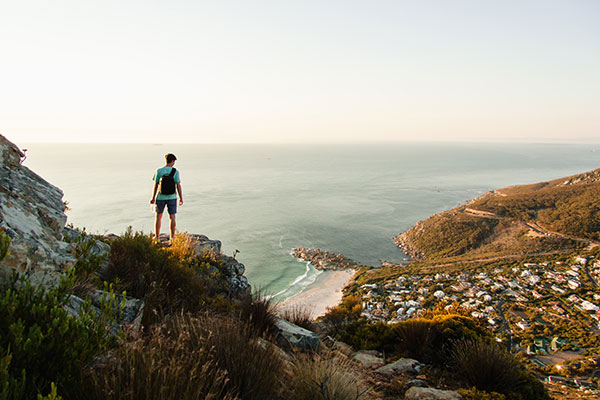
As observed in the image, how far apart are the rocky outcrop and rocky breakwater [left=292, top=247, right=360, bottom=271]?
45.3 m

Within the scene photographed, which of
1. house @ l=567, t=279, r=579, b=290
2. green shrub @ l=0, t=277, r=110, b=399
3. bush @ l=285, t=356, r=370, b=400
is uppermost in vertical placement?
green shrub @ l=0, t=277, r=110, b=399

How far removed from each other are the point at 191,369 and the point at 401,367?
4.04m

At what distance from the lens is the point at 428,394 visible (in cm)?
406

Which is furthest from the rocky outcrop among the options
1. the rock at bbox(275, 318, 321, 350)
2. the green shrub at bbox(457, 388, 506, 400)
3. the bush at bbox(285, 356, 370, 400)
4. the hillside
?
the hillside

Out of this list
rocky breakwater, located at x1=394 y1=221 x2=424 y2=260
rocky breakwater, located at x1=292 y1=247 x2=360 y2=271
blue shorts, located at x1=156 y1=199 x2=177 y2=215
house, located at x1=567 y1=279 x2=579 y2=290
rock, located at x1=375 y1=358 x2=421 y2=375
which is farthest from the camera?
rocky breakwater, located at x1=394 y1=221 x2=424 y2=260

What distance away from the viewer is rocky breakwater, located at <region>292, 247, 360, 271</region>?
159 feet

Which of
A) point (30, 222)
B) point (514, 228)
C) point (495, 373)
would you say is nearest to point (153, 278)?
point (30, 222)

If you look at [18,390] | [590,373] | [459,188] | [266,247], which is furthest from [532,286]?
[459,188]

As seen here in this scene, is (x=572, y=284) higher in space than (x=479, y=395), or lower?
lower

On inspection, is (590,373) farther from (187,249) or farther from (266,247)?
(266,247)

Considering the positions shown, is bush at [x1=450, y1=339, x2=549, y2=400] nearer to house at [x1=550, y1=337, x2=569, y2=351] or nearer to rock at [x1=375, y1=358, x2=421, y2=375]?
rock at [x1=375, y1=358, x2=421, y2=375]

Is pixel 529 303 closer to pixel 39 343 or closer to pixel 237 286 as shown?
pixel 237 286

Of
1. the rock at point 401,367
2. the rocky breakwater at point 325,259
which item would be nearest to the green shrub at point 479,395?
the rock at point 401,367

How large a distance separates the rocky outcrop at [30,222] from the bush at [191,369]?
1223 millimetres
